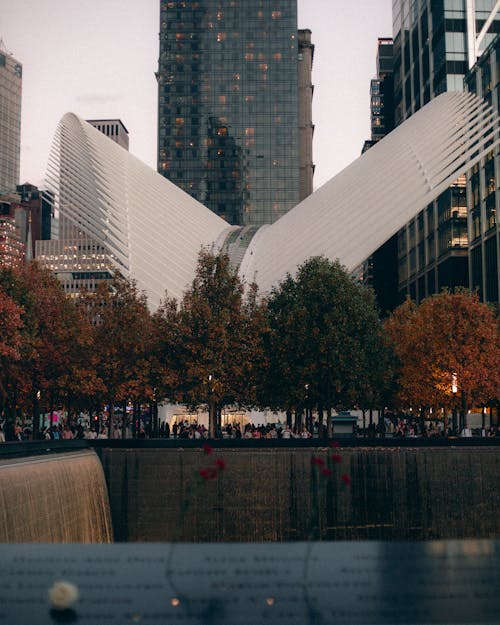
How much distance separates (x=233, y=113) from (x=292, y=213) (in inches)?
5148

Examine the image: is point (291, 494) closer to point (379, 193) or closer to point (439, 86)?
point (379, 193)

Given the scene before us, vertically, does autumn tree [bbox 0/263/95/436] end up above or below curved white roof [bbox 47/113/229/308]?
below

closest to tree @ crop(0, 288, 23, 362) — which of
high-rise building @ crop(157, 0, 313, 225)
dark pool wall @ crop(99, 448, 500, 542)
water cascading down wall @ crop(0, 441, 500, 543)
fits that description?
water cascading down wall @ crop(0, 441, 500, 543)

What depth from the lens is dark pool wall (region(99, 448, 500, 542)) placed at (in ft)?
105

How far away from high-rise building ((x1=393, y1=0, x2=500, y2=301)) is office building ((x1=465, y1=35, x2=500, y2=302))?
14.9 feet

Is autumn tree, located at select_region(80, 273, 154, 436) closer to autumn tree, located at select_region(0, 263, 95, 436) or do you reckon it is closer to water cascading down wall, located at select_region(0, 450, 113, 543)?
autumn tree, located at select_region(0, 263, 95, 436)

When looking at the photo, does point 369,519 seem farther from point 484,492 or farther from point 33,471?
point 33,471

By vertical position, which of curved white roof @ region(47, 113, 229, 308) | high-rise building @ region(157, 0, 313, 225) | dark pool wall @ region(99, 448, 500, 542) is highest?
high-rise building @ region(157, 0, 313, 225)

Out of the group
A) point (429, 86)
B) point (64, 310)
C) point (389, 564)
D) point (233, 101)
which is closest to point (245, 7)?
point (233, 101)

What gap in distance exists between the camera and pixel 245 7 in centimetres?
19750

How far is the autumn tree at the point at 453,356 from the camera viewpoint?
50812 mm

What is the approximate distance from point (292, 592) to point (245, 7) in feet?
674

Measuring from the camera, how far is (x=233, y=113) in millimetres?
192250

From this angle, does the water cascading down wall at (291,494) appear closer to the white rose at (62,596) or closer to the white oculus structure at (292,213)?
the white oculus structure at (292,213)
